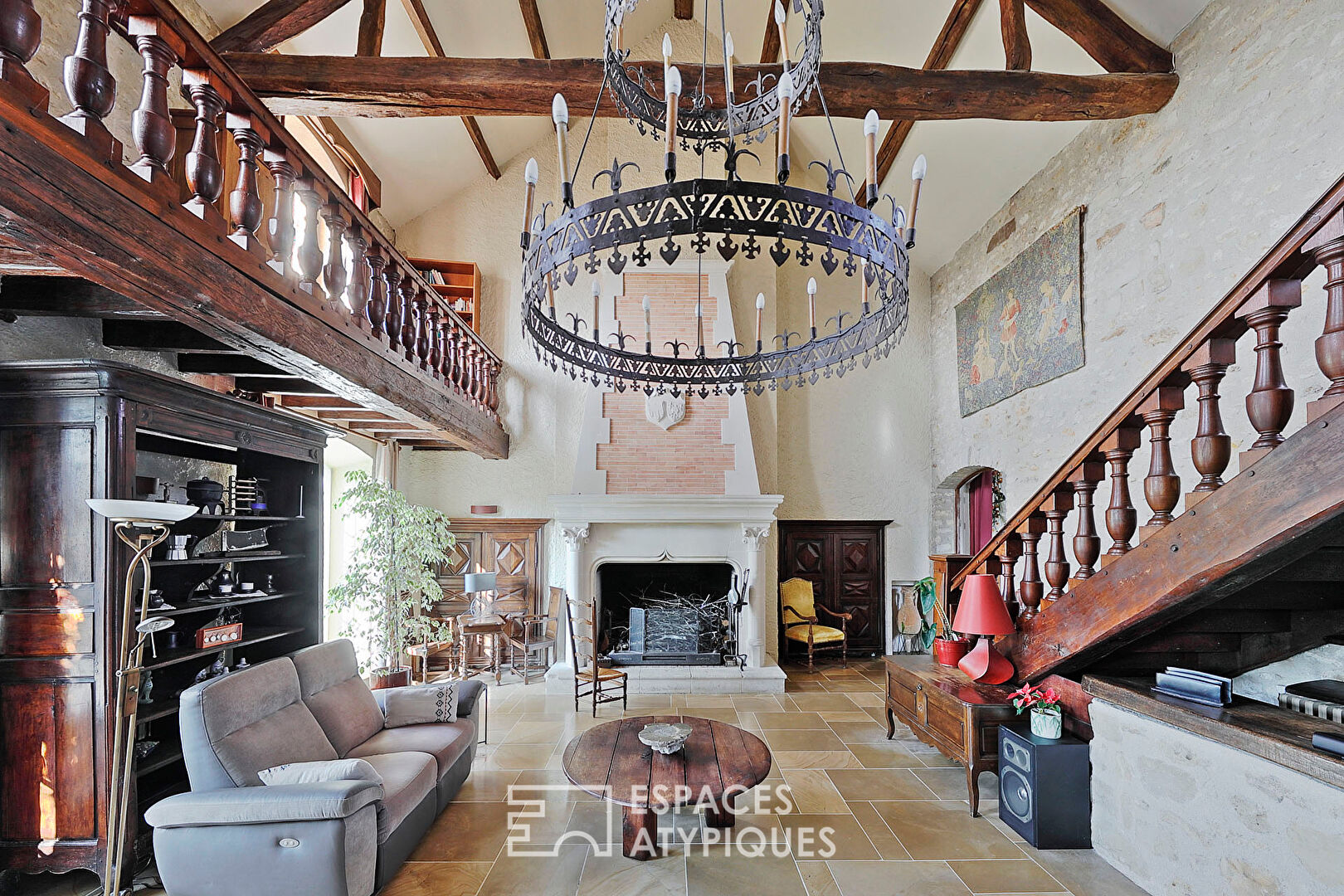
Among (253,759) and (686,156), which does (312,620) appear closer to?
(253,759)

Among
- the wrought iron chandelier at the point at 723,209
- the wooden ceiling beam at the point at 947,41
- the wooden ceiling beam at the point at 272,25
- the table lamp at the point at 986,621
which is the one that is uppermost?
the wooden ceiling beam at the point at 947,41

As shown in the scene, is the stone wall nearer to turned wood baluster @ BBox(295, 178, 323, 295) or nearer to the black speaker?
the black speaker

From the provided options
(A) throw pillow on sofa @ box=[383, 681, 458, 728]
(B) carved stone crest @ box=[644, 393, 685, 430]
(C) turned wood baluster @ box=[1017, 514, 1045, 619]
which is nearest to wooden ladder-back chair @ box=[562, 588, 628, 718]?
(A) throw pillow on sofa @ box=[383, 681, 458, 728]

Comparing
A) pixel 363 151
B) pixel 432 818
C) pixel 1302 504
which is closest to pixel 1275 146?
pixel 1302 504

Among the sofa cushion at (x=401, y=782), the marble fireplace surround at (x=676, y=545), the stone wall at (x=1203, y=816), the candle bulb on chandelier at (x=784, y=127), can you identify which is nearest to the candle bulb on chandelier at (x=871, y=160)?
the candle bulb on chandelier at (x=784, y=127)

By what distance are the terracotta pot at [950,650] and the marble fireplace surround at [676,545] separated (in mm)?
2256

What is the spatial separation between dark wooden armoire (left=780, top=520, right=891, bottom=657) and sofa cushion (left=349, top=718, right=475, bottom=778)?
471 cm

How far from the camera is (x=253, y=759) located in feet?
9.29

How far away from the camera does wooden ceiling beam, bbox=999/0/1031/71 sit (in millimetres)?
4320

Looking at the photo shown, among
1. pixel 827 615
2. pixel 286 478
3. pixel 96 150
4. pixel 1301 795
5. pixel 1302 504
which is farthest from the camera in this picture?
pixel 827 615

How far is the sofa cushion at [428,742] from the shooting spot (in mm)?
3564

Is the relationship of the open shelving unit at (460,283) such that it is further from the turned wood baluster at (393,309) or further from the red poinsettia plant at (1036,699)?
the red poinsettia plant at (1036,699)

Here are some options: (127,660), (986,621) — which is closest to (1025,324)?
(986,621)

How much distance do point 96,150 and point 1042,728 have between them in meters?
4.38
